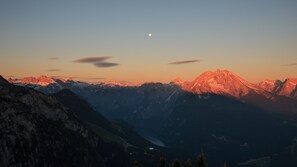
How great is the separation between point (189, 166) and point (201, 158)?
8170mm

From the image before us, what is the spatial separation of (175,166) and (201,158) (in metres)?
8.09

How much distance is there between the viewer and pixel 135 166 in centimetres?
13012

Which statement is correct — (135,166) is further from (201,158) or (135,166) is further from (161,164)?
(201,158)

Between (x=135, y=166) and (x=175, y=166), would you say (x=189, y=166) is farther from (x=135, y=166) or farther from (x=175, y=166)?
(x=135, y=166)

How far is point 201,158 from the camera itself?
123938 millimetres

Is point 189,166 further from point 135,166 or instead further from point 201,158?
point 135,166

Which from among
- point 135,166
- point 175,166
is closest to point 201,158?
point 175,166

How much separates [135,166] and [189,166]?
1683cm

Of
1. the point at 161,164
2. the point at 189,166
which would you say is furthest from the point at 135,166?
the point at 189,166

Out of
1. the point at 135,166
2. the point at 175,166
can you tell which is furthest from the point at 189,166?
the point at 135,166

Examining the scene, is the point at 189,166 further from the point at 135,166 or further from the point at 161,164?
the point at 135,166

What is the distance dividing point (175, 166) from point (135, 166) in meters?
13.3

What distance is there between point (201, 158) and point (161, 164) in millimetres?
13825

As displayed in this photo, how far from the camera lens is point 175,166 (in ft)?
409
